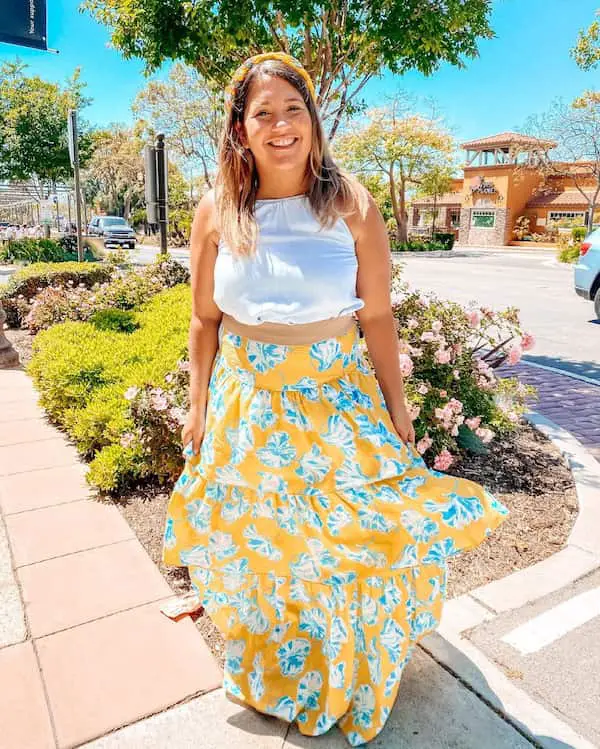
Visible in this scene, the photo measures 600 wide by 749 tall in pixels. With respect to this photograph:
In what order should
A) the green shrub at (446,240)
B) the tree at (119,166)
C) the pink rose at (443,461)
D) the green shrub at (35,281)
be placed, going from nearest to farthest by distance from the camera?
the pink rose at (443,461), the green shrub at (35,281), the green shrub at (446,240), the tree at (119,166)

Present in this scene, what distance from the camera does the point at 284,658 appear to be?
1.96 metres

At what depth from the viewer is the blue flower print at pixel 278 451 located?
171 centimetres

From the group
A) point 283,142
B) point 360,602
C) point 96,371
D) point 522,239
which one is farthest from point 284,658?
point 522,239

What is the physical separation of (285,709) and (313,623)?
0.29 metres

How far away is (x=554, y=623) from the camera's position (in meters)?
2.48

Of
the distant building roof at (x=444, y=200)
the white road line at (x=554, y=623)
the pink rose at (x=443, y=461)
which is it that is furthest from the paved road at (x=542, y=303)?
the distant building roof at (x=444, y=200)

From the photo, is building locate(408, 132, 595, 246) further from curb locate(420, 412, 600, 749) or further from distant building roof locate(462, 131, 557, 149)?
curb locate(420, 412, 600, 749)

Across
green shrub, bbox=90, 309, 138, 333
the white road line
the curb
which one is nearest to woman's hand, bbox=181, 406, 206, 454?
the curb

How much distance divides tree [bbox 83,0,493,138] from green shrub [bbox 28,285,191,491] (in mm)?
2607

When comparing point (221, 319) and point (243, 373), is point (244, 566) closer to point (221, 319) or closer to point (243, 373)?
point (243, 373)

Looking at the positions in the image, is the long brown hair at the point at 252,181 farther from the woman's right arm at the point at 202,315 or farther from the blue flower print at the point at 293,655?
the blue flower print at the point at 293,655

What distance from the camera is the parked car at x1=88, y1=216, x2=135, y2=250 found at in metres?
29.8

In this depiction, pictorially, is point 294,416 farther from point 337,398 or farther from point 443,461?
point 443,461

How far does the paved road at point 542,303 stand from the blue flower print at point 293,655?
4.32 metres
